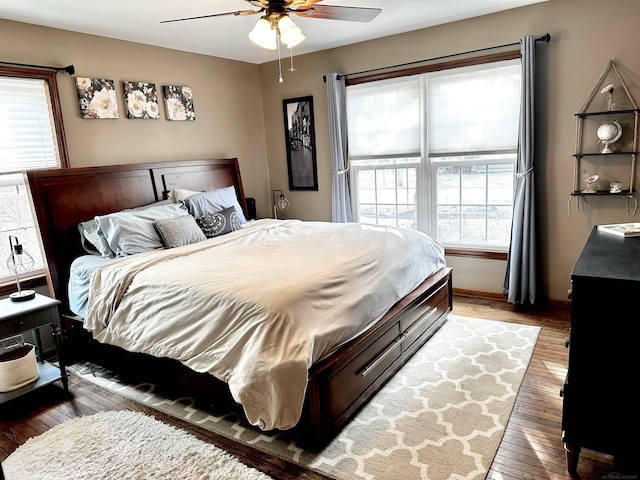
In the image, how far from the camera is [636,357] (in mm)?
1665

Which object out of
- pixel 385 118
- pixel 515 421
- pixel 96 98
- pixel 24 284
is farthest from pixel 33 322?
pixel 385 118

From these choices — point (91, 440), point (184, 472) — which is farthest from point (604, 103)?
point (91, 440)

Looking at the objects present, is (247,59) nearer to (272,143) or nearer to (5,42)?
Result: (272,143)

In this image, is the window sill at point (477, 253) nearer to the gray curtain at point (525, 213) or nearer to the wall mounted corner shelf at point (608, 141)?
the gray curtain at point (525, 213)

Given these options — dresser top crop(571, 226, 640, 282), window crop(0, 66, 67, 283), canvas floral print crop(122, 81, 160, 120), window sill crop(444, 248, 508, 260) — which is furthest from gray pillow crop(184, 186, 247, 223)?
dresser top crop(571, 226, 640, 282)

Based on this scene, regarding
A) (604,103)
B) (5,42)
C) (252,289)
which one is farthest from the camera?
(604,103)

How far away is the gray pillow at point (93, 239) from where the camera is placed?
326cm

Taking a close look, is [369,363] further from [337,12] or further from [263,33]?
[337,12]

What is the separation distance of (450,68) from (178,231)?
285 cm

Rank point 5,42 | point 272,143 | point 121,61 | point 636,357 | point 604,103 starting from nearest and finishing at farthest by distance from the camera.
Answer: point 636,357 → point 5,42 → point 604,103 → point 121,61 → point 272,143

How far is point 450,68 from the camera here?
405cm

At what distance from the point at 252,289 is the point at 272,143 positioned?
3.41 meters

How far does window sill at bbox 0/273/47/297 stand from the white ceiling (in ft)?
6.28

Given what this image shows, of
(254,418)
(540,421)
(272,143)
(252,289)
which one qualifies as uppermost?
(272,143)
